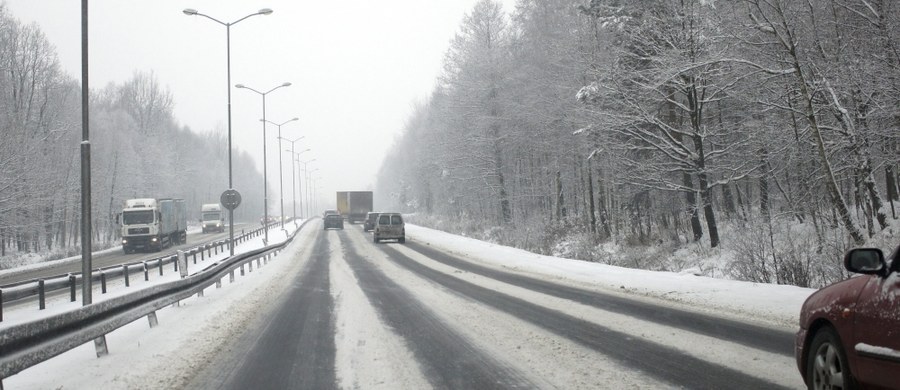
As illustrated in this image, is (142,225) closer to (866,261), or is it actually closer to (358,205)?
(358,205)

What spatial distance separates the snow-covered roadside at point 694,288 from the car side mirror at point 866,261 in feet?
14.6

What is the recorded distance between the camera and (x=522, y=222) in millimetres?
33250

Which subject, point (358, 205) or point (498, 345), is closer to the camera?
point (498, 345)

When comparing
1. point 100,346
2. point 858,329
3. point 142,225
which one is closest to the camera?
point 858,329

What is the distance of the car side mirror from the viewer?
3576mm

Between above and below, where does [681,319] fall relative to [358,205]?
below

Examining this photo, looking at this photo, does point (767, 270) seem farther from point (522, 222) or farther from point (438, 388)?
point (522, 222)

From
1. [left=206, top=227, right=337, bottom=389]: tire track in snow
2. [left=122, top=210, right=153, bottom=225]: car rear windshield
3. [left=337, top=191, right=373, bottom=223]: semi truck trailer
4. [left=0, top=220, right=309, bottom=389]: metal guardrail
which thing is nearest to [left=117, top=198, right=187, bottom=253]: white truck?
[left=122, top=210, right=153, bottom=225]: car rear windshield

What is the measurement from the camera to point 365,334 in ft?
26.8

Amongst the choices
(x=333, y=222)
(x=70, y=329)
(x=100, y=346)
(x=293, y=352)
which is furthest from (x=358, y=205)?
(x=70, y=329)

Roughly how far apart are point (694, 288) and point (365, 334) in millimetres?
7134

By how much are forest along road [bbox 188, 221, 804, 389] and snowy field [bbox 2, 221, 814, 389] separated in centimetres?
4

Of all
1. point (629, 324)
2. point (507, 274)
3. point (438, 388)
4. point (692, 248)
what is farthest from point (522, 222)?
point (438, 388)

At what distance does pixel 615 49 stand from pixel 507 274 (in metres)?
9.59
